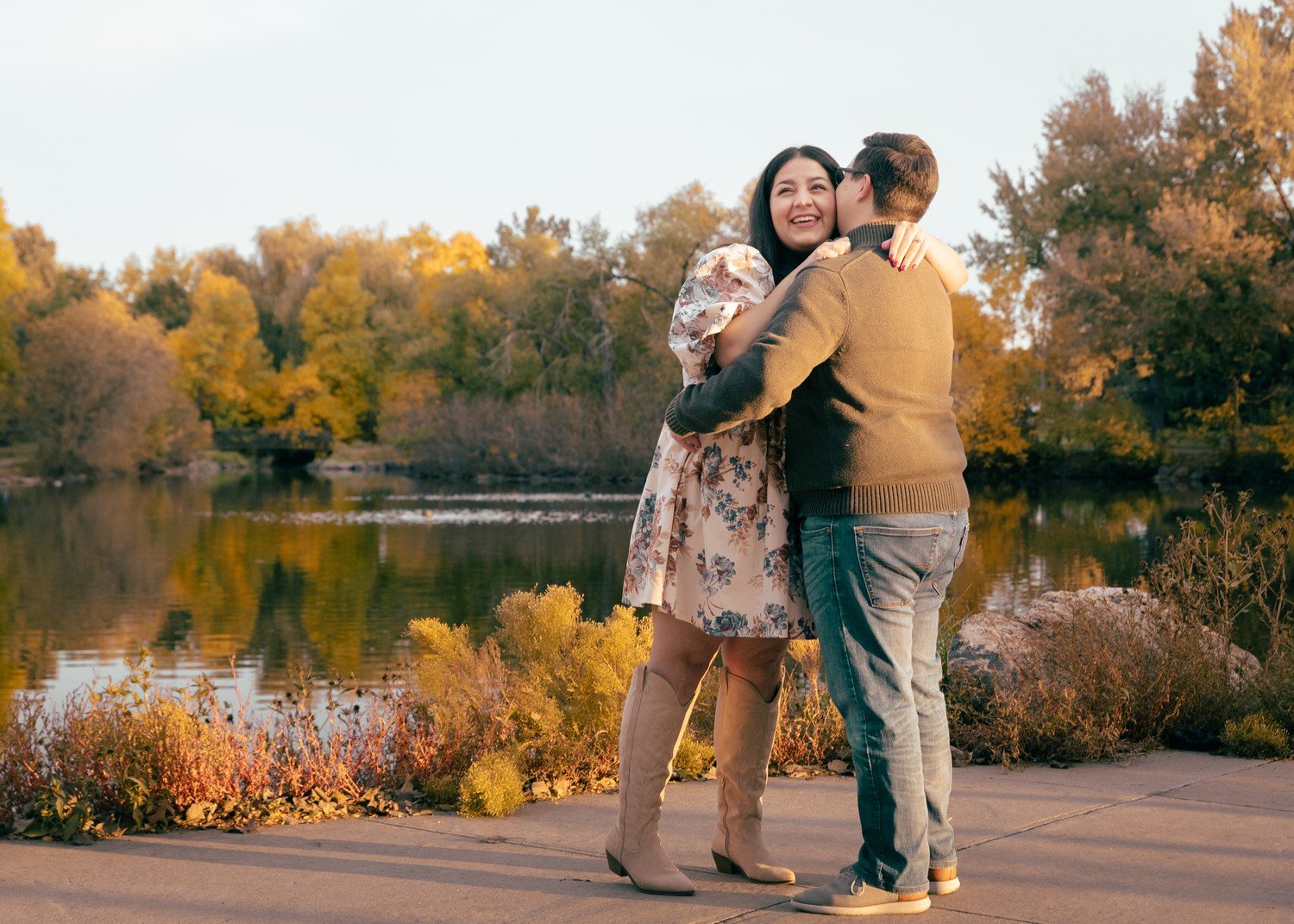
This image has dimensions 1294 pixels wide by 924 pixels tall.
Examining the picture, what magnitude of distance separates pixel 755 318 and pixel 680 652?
935 millimetres

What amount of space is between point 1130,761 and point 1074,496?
35759 mm

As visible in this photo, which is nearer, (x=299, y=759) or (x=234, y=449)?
(x=299, y=759)

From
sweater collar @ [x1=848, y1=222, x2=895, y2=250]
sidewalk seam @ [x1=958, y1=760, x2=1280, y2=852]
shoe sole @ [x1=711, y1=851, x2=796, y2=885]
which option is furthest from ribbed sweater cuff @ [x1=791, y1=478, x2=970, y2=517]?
sidewalk seam @ [x1=958, y1=760, x2=1280, y2=852]

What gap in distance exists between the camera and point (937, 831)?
3.69 metres

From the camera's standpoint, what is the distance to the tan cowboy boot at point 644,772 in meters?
3.70

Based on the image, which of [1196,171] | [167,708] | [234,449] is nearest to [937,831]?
[167,708]

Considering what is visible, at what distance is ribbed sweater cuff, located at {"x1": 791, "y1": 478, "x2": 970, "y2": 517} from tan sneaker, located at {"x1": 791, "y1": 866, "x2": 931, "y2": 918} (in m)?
0.94

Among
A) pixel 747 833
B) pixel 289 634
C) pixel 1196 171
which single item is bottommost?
A: pixel 289 634

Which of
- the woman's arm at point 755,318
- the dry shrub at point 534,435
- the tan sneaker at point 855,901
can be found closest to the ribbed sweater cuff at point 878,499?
the woman's arm at point 755,318

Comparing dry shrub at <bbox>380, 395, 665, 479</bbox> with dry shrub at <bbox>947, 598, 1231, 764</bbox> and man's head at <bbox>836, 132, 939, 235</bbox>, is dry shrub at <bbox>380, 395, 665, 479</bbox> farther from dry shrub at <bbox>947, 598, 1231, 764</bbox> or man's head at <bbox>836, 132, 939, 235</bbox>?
man's head at <bbox>836, 132, 939, 235</bbox>

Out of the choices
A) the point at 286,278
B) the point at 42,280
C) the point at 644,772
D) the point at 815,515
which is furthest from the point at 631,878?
the point at 286,278

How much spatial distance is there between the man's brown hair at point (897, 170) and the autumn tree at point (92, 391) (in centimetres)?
5871

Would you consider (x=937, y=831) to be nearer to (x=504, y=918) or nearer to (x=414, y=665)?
(x=504, y=918)

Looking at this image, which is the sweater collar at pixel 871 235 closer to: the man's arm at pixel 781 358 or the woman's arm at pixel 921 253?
the woman's arm at pixel 921 253
